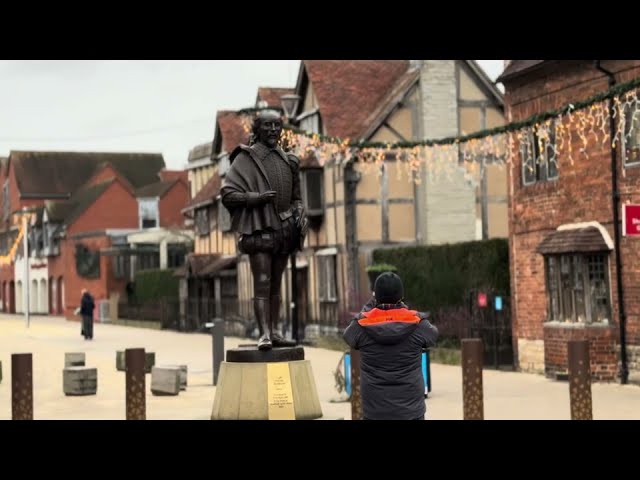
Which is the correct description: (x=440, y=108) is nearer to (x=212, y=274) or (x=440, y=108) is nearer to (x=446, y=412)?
(x=212, y=274)

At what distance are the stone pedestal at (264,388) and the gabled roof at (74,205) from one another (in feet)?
168

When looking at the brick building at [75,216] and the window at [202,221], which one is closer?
the window at [202,221]

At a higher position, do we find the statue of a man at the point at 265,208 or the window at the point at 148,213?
the window at the point at 148,213

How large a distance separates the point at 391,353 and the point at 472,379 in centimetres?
388

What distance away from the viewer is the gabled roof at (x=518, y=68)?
21562 millimetres

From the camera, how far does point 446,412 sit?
50.6 ft

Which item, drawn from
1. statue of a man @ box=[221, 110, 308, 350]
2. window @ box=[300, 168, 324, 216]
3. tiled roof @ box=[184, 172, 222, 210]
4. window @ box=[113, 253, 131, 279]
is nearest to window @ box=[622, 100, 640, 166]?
statue of a man @ box=[221, 110, 308, 350]

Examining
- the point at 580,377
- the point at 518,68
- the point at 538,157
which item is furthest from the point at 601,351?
the point at 580,377

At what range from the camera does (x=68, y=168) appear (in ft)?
244

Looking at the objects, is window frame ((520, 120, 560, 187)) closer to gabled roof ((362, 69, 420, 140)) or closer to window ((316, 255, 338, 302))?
gabled roof ((362, 69, 420, 140))

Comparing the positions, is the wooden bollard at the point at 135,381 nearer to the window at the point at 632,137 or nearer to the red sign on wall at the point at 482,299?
the window at the point at 632,137

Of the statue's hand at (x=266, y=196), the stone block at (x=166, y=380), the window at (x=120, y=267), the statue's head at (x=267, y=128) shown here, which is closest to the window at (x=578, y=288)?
the stone block at (x=166, y=380)

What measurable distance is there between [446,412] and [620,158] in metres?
6.37

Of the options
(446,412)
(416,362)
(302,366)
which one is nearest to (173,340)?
(446,412)
